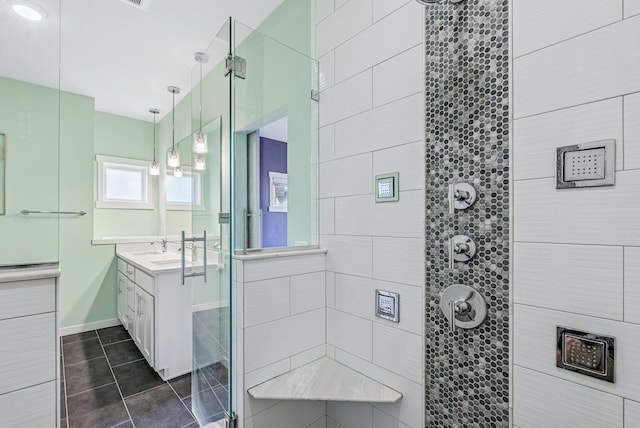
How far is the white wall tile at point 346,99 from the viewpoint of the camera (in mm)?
1409

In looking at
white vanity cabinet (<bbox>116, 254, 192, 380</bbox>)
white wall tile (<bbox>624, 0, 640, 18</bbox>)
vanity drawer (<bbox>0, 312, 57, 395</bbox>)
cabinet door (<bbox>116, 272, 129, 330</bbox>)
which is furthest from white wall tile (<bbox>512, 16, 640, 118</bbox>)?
cabinet door (<bbox>116, 272, 129, 330</bbox>)

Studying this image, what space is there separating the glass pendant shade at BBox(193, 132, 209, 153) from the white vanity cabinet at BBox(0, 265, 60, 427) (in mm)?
869

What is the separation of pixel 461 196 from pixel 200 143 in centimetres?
142

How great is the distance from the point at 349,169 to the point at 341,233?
34 cm

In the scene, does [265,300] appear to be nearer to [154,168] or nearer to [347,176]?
[347,176]

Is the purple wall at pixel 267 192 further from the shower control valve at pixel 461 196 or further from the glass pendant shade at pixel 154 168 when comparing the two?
the glass pendant shade at pixel 154 168

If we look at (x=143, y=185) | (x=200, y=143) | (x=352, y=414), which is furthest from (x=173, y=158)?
(x=352, y=414)

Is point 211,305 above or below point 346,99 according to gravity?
below

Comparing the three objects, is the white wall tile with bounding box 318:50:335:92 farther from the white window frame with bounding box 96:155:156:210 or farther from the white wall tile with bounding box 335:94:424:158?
the white window frame with bounding box 96:155:156:210

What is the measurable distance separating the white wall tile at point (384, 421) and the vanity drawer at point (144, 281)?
1.91m

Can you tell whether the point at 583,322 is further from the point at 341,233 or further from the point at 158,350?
the point at 158,350

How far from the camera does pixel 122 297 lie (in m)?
3.29

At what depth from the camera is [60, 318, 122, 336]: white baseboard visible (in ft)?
10.6

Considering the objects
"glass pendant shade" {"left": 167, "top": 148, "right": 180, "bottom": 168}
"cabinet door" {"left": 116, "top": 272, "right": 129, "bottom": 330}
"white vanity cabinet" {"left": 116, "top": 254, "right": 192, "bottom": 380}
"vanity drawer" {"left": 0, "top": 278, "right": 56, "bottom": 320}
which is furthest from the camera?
"cabinet door" {"left": 116, "top": 272, "right": 129, "bottom": 330}
